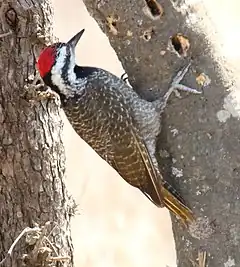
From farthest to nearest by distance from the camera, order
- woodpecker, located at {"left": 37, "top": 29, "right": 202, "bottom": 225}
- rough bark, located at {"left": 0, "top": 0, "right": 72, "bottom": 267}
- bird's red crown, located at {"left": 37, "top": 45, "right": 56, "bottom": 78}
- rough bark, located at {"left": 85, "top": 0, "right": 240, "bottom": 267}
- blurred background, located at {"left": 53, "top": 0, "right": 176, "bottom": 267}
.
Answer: blurred background, located at {"left": 53, "top": 0, "right": 176, "bottom": 267} → rough bark, located at {"left": 0, "top": 0, "right": 72, "bottom": 267} → bird's red crown, located at {"left": 37, "top": 45, "right": 56, "bottom": 78} → woodpecker, located at {"left": 37, "top": 29, "right": 202, "bottom": 225} → rough bark, located at {"left": 85, "top": 0, "right": 240, "bottom": 267}

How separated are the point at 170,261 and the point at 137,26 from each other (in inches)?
124

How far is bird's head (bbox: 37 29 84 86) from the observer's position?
2.79 metres

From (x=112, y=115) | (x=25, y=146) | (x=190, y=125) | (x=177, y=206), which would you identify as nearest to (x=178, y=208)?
(x=177, y=206)

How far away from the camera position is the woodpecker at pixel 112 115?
262cm

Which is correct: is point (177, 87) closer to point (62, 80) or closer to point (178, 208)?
point (178, 208)

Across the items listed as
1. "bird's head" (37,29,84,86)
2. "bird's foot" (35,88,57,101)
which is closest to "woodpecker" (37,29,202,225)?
"bird's head" (37,29,84,86)

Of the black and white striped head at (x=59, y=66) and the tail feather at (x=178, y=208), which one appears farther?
the black and white striped head at (x=59, y=66)

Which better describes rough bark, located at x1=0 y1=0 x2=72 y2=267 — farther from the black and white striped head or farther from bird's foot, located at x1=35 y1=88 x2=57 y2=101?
the black and white striped head

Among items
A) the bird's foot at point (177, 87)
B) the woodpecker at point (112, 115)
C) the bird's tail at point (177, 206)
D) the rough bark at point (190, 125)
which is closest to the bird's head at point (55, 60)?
the woodpecker at point (112, 115)

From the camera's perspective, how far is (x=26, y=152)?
3123 millimetres

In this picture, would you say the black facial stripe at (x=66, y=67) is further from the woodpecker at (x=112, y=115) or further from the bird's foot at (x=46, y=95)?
the bird's foot at (x=46, y=95)

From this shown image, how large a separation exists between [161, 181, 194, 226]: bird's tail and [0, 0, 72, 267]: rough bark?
67 centimetres

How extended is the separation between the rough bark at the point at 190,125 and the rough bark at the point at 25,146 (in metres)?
0.57

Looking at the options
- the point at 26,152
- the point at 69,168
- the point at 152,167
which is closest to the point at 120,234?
the point at 69,168
